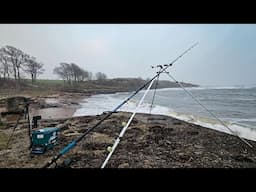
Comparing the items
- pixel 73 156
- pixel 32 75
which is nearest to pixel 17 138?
pixel 73 156

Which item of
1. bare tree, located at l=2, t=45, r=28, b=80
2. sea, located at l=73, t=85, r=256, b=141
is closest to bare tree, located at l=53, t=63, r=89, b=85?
bare tree, located at l=2, t=45, r=28, b=80

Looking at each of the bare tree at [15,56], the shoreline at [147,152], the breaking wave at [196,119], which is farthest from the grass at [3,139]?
the bare tree at [15,56]

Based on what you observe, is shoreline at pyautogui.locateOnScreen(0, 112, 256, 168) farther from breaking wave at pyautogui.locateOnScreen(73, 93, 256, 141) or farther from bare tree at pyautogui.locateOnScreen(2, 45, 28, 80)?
bare tree at pyautogui.locateOnScreen(2, 45, 28, 80)

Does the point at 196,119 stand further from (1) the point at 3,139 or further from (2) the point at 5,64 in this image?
(2) the point at 5,64

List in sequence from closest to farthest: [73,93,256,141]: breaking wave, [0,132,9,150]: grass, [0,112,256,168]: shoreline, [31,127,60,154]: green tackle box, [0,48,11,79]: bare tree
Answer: [0,112,256,168]: shoreline
[31,127,60,154]: green tackle box
[0,132,9,150]: grass
[73,93,256,141]: breaking wave
[0,48,11,79]: bare tree

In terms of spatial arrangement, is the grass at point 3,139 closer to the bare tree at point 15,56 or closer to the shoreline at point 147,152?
the shoreline at point 147,152

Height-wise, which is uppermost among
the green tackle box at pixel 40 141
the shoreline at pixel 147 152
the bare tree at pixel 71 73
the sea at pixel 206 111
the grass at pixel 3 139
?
the bare tree at pixel 71 73
